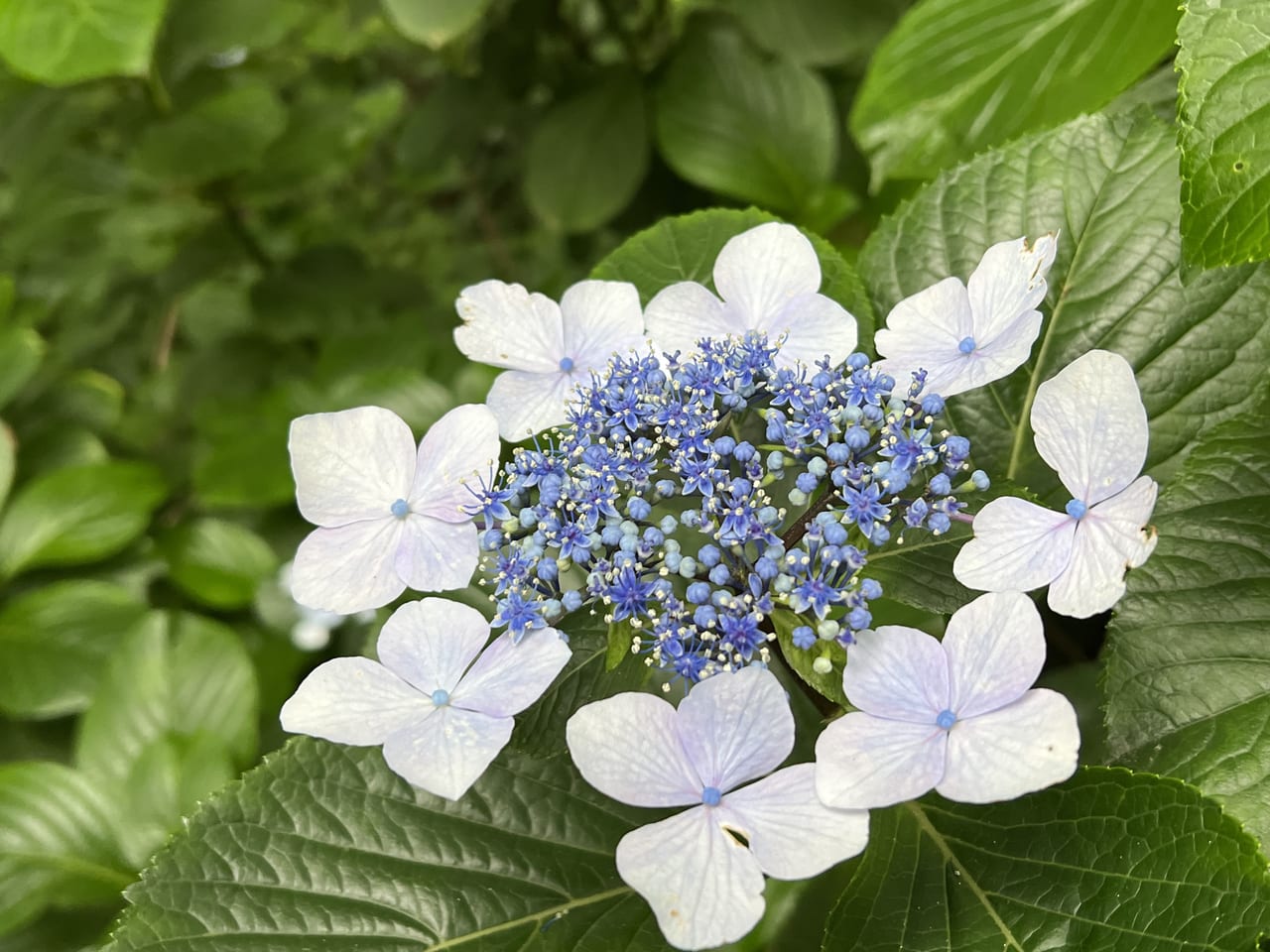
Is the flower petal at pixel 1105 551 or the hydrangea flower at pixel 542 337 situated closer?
the flower petal at pixel 1105 551

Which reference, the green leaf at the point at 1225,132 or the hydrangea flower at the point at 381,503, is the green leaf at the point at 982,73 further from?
the hydrangea flower at the point at 381,503

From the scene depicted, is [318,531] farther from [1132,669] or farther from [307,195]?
[307,195]

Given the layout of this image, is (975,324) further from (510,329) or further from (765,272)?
(510,329)

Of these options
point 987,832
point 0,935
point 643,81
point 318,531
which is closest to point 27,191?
point 643,81

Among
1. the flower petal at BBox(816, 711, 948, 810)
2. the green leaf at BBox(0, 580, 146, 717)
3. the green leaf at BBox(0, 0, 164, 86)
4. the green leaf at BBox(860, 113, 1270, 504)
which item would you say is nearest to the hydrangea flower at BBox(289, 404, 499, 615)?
the flower petal at BBox(816, 711, 948, 810)

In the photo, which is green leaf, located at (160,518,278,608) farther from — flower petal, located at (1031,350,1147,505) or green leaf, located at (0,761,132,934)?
flower petal, located at (1031,350,1147,505)

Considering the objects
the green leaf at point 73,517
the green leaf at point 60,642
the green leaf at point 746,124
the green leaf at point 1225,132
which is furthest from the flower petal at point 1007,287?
the green leaf at point 73,517
